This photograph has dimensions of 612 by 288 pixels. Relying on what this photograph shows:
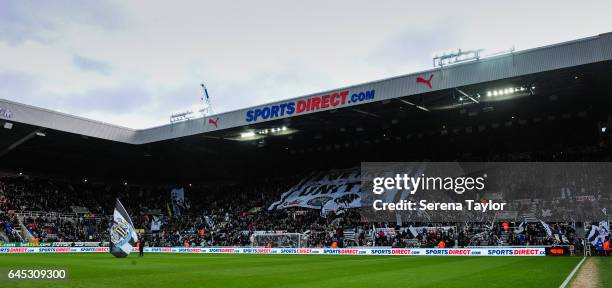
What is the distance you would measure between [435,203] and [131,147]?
30456 mm

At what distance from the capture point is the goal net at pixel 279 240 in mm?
43312

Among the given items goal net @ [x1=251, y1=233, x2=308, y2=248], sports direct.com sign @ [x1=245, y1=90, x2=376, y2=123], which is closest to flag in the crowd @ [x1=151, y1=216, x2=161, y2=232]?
goal net @ [x1=251, y1=233, x2=308, y2=248]

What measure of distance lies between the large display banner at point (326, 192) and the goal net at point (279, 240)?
573cm

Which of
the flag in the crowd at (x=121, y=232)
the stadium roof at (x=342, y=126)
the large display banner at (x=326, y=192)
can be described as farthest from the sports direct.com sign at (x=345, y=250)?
the flag in the crowd at (x=121, y=232)

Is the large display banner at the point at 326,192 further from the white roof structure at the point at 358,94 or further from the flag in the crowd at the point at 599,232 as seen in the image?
the flag in the crowd at the point at 599,232

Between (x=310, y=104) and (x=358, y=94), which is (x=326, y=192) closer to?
(x=310, y=104)

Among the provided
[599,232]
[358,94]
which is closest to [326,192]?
[358,94]

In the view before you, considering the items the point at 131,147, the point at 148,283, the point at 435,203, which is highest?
the point at 131,147

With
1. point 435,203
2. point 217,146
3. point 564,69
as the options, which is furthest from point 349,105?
point 217,146

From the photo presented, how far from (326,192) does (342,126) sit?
765 centimetres

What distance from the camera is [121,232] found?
26.3 metres

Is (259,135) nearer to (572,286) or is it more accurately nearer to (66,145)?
A: (66,145)

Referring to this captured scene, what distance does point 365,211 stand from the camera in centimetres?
4509

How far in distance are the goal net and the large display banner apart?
573cm
